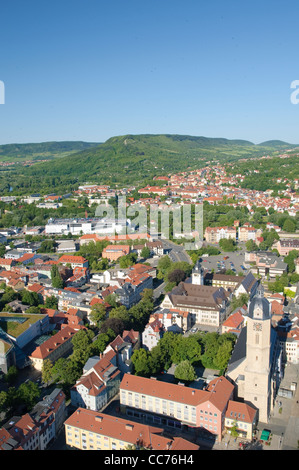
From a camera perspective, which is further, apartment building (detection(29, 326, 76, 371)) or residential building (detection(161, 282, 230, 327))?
residential building (detection(161, 282, 230, 327))

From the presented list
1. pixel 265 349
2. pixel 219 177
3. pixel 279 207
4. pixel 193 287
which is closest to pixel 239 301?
pixel 193 287

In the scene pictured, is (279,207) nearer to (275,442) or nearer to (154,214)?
(154,214)

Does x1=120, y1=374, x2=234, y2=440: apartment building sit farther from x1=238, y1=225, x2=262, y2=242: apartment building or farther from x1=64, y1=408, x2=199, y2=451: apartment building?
x1=238, y1=225, x2=262, y2=242: apartment building

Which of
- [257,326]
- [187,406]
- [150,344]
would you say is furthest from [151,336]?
[257,326]

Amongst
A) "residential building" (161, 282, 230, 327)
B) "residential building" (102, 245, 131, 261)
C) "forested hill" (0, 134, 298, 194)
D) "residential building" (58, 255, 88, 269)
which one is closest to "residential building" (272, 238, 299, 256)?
"residential building" (102, 245, 131, 261)
